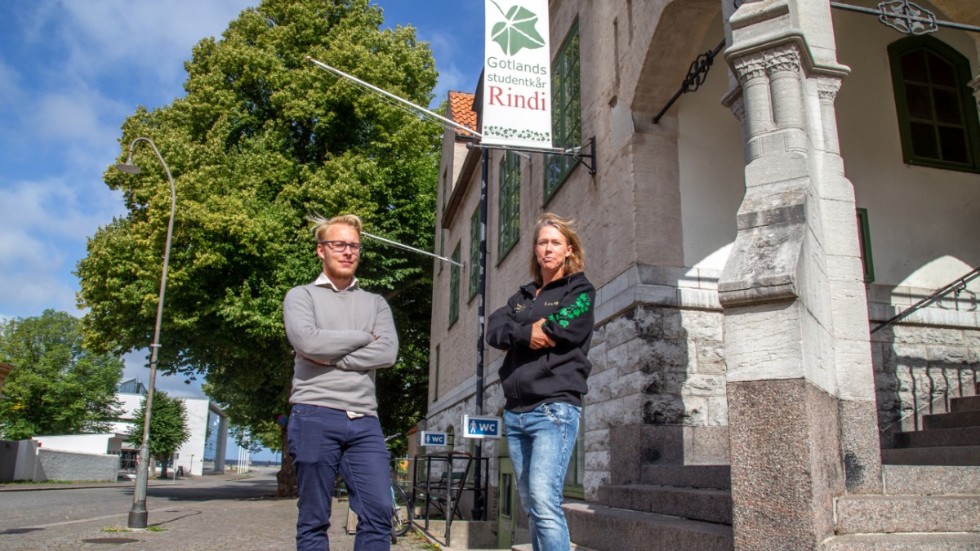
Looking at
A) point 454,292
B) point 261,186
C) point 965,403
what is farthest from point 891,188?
point 261,186

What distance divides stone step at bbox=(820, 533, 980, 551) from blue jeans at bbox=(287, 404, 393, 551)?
6.72 ft

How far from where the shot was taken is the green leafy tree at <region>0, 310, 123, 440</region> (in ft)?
189

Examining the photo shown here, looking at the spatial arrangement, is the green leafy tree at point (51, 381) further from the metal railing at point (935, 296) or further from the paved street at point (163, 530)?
the metal railing at point (935, 296)

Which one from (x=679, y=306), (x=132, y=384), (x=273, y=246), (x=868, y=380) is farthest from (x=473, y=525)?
(x=132, y=384)

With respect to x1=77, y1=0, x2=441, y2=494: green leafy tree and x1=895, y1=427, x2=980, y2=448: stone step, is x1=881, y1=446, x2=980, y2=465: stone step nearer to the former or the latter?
x1=895, y1=427, x2=980, y2=448: stone step

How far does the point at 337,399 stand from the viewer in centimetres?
348

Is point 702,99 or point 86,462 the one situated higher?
point 702,99

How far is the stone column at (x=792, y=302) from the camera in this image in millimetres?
3713

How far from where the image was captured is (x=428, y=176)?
83.7 ft

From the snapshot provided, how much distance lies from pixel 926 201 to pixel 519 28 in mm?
5117

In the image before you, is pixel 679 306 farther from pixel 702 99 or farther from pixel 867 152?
pixel 867 152

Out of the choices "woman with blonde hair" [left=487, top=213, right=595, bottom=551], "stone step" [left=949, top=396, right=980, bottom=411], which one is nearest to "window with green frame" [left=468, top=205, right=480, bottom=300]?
"stone step" [left=949, top=396, right=980, bottom=411]

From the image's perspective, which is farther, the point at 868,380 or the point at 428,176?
the point at 428,176

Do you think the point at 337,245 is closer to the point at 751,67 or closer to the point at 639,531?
the point at 639,531
